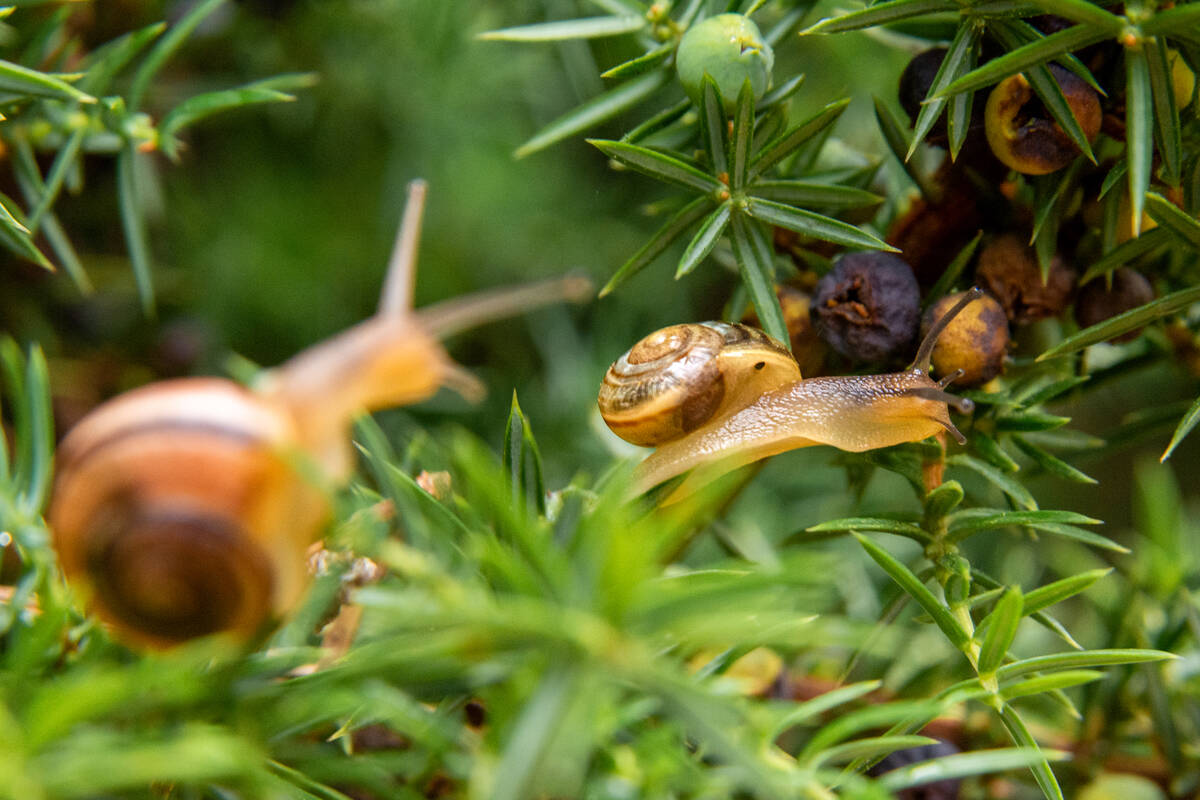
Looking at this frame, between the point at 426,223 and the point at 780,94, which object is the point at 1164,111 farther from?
the point at 426,223

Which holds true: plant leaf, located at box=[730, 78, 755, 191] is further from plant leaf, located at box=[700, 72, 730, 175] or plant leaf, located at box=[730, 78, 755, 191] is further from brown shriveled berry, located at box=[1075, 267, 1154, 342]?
brown shriveled berry, located at box=[1075, 267, 1154, 342]

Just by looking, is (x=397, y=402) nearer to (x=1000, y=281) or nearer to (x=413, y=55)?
(x=1000, y=281)

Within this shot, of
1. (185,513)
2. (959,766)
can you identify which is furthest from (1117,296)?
(185,513)

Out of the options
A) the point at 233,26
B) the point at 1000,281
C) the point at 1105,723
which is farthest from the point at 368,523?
the point at 233,26

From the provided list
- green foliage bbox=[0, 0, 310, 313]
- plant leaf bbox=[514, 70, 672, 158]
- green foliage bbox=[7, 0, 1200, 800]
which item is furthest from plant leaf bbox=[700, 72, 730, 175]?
green foliage bbox=[0, 0, 310, 313]

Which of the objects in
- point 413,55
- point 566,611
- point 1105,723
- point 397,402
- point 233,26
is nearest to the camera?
point 566,611

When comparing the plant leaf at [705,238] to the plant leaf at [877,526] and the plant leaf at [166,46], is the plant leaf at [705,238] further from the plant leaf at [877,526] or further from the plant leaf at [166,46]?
the plant leaf at [166,46]
